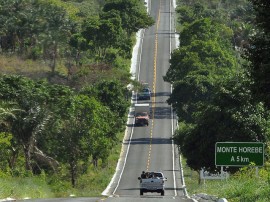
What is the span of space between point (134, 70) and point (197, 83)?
1603 inches

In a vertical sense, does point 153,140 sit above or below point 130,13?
below

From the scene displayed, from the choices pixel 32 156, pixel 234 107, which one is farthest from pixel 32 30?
pixel 234 107

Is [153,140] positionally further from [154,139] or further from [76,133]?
[76,133]

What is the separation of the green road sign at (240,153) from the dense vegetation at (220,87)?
2.49 feet

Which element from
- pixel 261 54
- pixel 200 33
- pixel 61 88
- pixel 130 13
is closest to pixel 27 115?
pixel 61 88

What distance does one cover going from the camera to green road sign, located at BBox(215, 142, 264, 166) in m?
38.5

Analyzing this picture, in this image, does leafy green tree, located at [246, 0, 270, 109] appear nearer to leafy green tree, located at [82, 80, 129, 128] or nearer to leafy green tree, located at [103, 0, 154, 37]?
leafy green tree, located at [82, 80, 129, 128]

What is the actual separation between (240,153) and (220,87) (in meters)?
36.8

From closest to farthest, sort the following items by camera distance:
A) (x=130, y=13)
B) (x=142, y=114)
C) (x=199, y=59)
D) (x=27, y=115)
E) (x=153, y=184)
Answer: (x=153, y=184) → (x=27, y=115) → (x=142, y=114) → (x=199, y=59) → (x=130, y=13)

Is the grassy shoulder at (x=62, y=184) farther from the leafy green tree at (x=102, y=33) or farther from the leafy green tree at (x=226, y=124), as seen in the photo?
the leafy green tree at (x=102, y=33)

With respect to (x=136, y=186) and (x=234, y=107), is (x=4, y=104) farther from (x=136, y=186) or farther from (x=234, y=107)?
(x=234, y=107)

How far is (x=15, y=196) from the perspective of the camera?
45062 mm

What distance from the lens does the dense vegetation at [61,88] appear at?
8625 cm

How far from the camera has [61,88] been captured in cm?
9712
